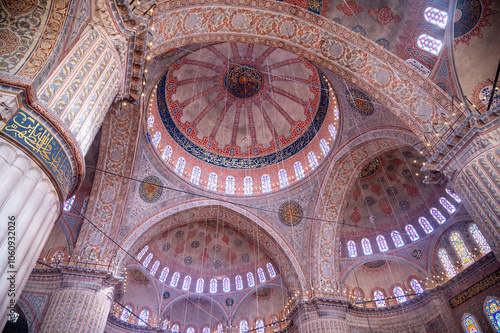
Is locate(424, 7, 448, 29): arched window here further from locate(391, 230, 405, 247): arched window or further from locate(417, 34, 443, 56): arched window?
locate(391, 230, 405, 247): arched window

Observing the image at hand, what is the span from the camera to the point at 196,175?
15477mm

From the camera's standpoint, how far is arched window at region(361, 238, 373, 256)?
15.3 m

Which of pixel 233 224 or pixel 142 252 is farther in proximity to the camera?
pixel 233 224

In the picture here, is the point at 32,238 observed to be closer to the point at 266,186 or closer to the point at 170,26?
the point at 170,26

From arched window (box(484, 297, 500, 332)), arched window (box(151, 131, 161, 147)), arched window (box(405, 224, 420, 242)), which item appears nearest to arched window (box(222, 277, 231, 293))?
arched window (box(151, 131, 161, 147))

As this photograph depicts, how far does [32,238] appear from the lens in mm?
3990

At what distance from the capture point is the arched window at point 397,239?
1477 cm

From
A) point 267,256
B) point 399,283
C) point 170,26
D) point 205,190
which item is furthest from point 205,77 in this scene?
point 399,283

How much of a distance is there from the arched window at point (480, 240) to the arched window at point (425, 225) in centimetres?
170

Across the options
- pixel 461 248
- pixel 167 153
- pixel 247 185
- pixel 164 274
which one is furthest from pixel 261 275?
pixel 461 248

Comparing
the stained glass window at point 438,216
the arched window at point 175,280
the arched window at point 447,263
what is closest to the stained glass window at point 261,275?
the arched window at point 175,280

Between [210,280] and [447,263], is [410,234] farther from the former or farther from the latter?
[210,280]

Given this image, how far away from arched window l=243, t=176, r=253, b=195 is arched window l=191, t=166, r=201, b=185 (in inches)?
99.2

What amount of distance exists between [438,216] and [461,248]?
1.65 metres
